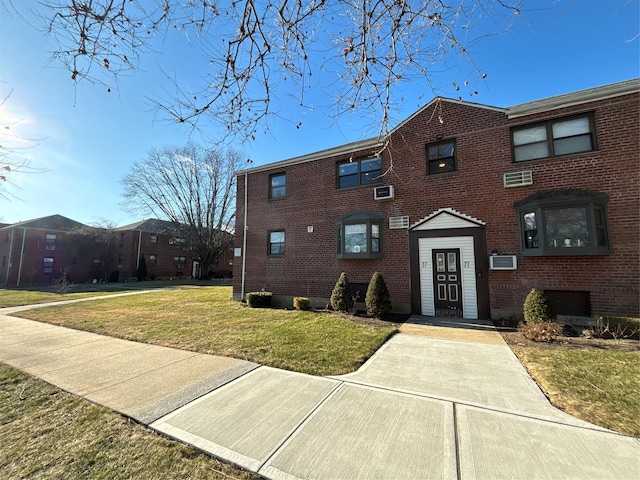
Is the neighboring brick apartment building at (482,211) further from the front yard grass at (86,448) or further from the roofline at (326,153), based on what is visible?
the front yard grass at (86,448)

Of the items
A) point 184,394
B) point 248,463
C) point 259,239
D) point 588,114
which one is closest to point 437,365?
point 248,463

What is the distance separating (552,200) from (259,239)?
10.3 metres

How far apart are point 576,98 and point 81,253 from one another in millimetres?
43280

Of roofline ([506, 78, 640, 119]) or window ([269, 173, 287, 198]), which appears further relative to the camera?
window ([269, 173, 287, 198])

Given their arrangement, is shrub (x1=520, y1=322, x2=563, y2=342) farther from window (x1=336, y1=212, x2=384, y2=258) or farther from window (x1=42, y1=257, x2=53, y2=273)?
window (x1=42, y1=257, x2=53, y2=273)

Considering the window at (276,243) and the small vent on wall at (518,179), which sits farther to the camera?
the window at (276,243)

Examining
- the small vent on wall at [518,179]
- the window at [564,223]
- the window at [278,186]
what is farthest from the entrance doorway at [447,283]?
the window at [278,186]

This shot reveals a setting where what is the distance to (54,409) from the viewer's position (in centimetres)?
312

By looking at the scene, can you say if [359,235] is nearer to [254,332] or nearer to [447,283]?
[447,283]

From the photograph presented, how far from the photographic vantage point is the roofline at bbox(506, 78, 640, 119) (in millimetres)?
6992

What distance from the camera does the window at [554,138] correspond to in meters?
7.46

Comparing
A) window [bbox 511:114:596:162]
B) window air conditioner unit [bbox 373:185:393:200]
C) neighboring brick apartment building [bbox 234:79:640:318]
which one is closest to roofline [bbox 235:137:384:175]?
neighboring brick apartment building [bbox 234:79:640:318]

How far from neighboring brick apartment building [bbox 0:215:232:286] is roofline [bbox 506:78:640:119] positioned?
2937cm

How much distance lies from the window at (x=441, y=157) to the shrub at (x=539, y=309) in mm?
4370
